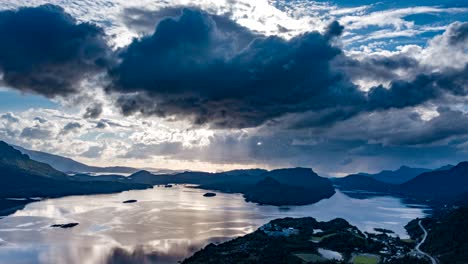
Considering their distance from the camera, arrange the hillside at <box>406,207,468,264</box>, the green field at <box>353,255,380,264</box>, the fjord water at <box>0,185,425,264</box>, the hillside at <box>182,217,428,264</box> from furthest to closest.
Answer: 1. the fjord water at <box>0,185,425,264</box>
2. the hillside at <box>406,207,468,264</box>
3. the green field at <box>353,255,380,264</box>
4. the hillside at <box>182,217,428,264</box>

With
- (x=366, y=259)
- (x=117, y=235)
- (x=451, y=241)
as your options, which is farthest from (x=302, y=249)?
(x=117, y=235)

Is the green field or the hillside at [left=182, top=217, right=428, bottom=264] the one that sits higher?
the hillside at [left=182, top=217, right=428, bottom=264]

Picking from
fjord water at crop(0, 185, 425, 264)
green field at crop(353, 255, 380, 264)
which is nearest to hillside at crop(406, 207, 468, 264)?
green field at crop(353, 255, 380, 264)

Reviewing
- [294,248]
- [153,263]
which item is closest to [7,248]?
[153,263]

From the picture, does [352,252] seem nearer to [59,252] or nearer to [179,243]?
[179,243]

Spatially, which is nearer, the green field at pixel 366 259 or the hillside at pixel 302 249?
the hillside at pixel 302 249

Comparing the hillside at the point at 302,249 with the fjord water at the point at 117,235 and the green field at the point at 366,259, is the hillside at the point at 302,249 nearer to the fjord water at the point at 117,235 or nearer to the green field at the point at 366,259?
the green field at the point at 366,259

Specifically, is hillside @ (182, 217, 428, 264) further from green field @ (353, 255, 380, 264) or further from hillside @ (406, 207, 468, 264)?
hillside @ (406, 207, 468, 264)

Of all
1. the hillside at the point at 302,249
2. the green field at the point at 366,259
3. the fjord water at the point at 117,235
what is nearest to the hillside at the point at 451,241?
the hillside at the point at 302,249
